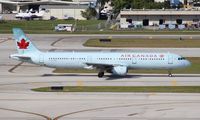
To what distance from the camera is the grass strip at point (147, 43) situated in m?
104

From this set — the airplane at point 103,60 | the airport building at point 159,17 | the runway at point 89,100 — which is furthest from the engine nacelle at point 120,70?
the airport building at point 159,17

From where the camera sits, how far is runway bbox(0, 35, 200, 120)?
4109 centimetres

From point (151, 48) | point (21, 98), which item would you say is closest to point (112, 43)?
point (151, 48)

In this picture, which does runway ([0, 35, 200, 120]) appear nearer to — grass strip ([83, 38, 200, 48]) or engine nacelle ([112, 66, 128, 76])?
engine nacelle ([112, 66, 128, 76])

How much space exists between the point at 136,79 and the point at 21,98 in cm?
1684

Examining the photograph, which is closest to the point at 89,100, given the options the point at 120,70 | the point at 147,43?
the point at 120,70

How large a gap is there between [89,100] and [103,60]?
58.0 feet

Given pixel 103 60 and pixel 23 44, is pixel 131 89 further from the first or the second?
pixel 23 44

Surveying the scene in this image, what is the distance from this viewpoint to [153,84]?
58.3 m

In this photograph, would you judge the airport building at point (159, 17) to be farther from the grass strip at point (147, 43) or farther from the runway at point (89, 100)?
the runway at point (89, 100)

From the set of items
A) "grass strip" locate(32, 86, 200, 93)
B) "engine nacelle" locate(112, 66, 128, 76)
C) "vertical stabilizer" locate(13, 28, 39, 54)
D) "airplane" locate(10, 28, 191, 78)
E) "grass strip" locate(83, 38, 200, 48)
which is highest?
"vertical stabilizer" locate(13, 28, 39, 54)

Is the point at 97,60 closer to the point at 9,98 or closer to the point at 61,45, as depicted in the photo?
the point at 9,98

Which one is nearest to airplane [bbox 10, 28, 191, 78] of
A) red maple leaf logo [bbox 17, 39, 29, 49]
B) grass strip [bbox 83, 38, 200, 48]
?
red maple leaf logo [bbox 17, 39, 29, 49]

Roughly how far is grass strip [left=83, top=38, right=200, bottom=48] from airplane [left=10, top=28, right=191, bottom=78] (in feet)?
125
